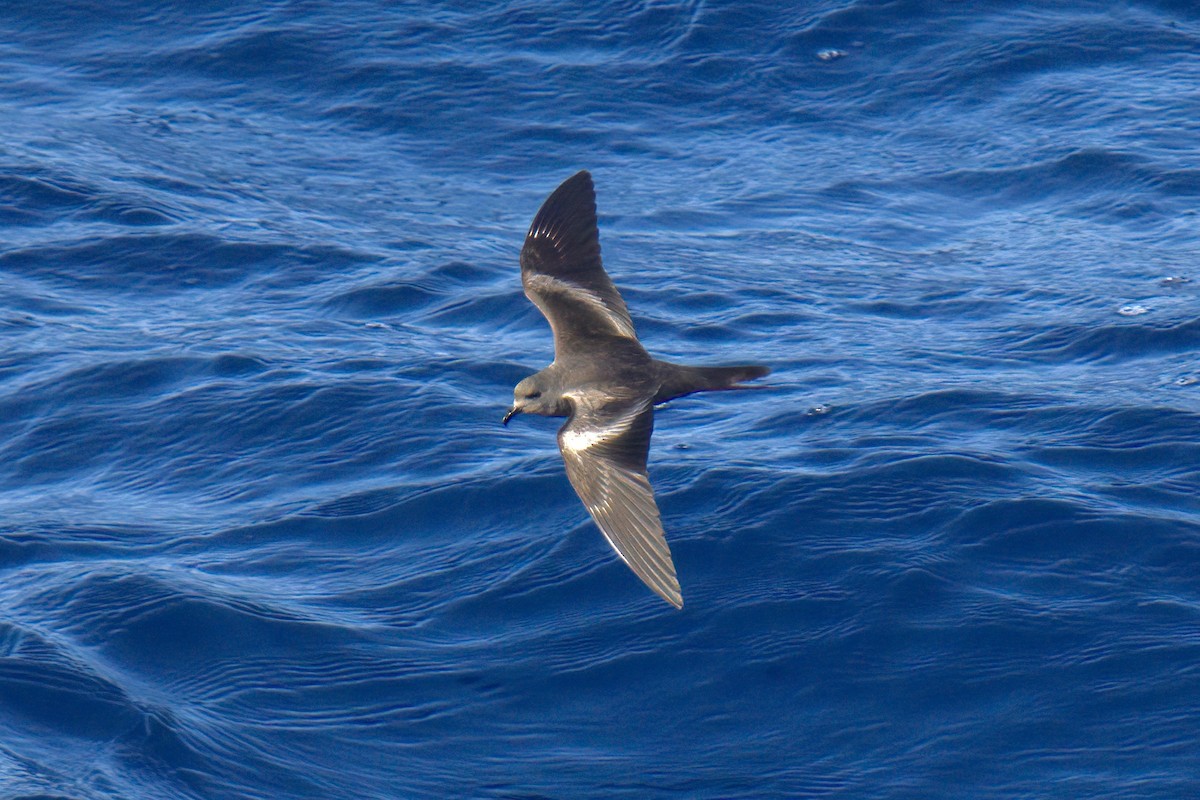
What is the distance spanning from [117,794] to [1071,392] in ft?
20.9

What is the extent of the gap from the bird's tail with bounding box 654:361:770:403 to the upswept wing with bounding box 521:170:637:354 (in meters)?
0.79

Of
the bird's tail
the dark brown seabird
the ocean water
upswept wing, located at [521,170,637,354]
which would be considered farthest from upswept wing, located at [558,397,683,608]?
the ocean water

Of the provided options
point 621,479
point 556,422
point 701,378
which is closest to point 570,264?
point 701,378

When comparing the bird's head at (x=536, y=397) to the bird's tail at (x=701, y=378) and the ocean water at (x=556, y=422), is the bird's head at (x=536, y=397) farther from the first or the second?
the ocean water at (x=556, y=422)

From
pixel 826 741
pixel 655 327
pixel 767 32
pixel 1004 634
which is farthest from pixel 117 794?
pixel 767 32

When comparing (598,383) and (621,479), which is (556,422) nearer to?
(598,383)

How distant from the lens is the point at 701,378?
6930 millimetres

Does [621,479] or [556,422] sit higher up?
[621,479]

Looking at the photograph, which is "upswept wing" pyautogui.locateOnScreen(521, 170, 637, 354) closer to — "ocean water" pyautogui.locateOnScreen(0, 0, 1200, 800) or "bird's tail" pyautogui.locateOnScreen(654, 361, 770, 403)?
"bird's tail" pyautogui.locateOnScreen(654, 361, 770, 403)

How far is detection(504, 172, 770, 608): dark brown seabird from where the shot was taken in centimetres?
625

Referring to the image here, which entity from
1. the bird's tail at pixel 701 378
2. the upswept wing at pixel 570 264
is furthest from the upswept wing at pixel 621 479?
the upswept wing at pixel 570 264

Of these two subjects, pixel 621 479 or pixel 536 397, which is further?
pixel 536 397

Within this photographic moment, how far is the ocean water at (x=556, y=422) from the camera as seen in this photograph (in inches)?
288

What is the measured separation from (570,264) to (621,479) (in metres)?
1.86
